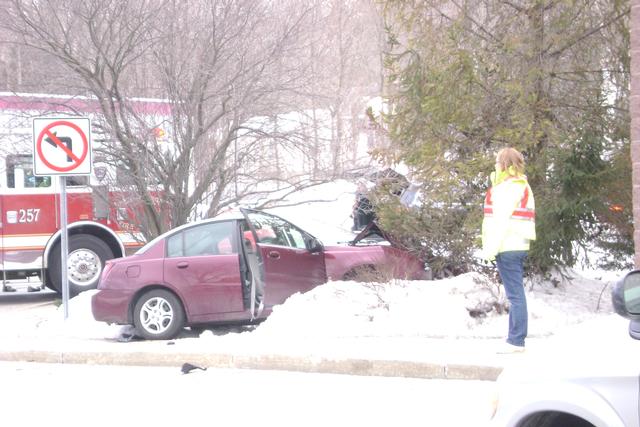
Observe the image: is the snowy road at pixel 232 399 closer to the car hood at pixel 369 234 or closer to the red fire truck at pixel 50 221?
the car hood at pixel 369 234

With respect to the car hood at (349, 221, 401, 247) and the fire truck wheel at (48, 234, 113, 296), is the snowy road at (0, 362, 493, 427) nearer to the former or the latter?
the car hood at (349, 221, 401, 247)

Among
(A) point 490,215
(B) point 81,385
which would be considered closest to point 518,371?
(A) point 490,215

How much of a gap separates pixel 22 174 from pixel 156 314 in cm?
530

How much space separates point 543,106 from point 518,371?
21.3 ft

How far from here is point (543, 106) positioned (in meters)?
9.68

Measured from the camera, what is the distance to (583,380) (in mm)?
3418

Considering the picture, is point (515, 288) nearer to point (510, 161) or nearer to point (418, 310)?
point (510, 161)

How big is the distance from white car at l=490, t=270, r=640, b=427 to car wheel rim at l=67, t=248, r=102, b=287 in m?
11.4

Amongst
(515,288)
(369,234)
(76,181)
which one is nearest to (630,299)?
(515,288)

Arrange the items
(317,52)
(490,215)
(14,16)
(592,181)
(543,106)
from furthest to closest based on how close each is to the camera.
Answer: (317,52) < (14,16) < (543,106) < (592,181) < (490,215)

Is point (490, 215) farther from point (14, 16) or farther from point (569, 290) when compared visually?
point (14, 16)

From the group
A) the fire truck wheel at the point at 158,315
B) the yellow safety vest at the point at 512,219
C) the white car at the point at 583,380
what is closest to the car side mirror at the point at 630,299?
the white car at the point at 583,380

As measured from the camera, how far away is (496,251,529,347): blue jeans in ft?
25.0

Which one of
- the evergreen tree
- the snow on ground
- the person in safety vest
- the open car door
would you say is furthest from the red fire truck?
the person in safety vest
